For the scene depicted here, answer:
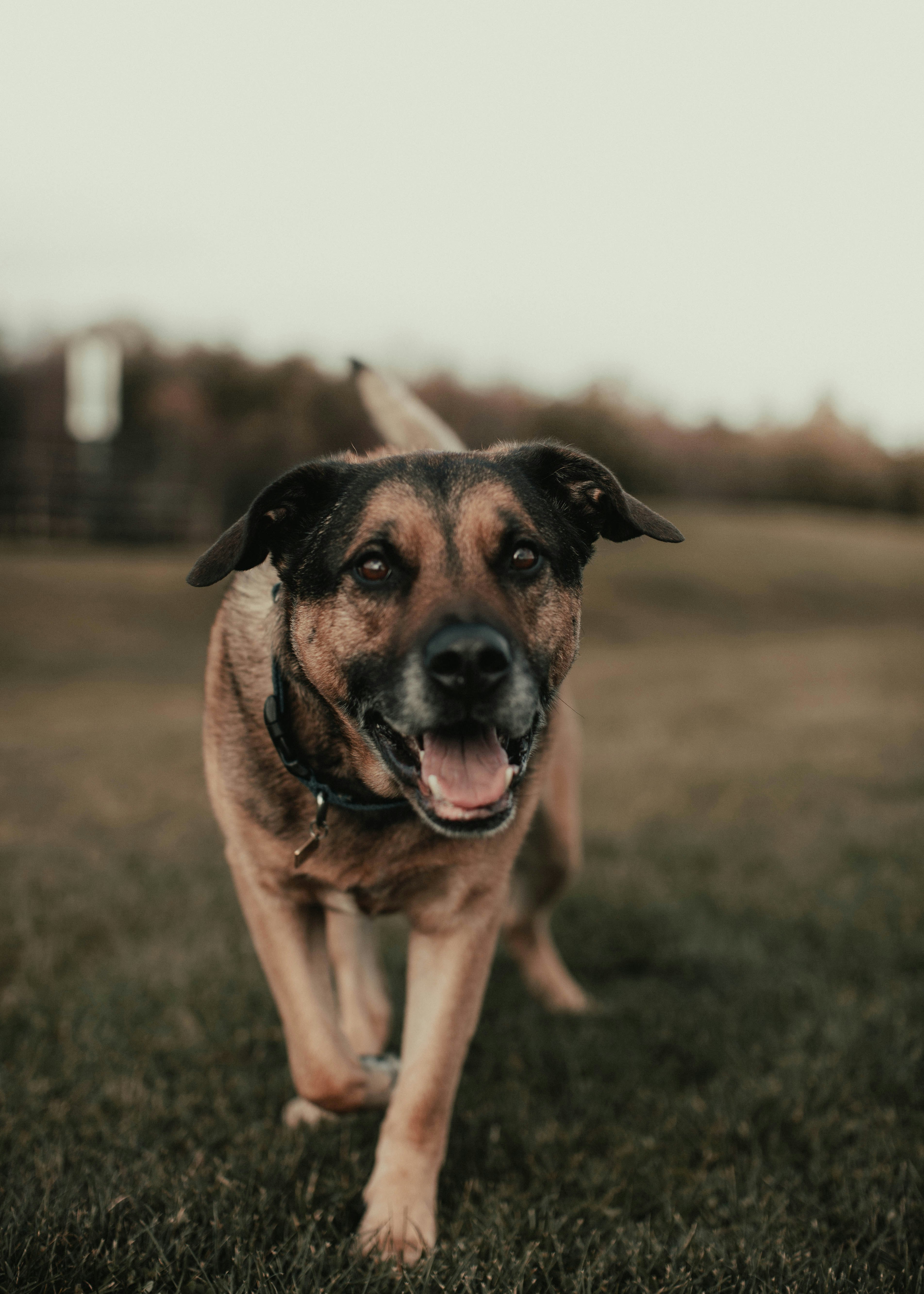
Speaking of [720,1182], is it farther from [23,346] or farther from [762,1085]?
[23,346]

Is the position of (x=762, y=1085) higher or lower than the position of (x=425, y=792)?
lower

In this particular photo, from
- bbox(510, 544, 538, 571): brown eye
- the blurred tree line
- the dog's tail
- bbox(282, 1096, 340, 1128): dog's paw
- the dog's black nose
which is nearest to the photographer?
the dog's black nose

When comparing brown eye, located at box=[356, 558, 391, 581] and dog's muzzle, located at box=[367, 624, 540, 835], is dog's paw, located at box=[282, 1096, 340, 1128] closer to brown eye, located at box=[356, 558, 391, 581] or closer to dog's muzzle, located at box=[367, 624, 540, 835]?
dog's muzzle, located at box=[367, 624, 540, 835]

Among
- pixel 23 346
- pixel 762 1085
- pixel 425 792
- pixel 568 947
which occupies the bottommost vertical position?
pixel 568 947

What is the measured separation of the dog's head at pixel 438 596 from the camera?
8.58 ft

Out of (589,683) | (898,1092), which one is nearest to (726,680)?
(589,683)

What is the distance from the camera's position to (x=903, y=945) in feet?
17.3

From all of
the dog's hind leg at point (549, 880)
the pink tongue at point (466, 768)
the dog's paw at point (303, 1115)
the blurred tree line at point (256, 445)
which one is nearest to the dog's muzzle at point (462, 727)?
the pink tongue at point (466, 768)

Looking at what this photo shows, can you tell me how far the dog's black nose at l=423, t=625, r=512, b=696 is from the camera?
2.53 meters

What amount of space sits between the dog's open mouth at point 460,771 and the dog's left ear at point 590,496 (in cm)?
80

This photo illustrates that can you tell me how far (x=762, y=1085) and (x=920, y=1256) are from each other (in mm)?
1020

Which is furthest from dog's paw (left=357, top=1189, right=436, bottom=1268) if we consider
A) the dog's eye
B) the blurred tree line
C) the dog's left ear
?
the blurred tree line

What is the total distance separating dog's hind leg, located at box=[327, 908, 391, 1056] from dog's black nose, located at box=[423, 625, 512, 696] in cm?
161

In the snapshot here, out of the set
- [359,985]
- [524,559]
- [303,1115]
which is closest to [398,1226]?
[303,1115]
